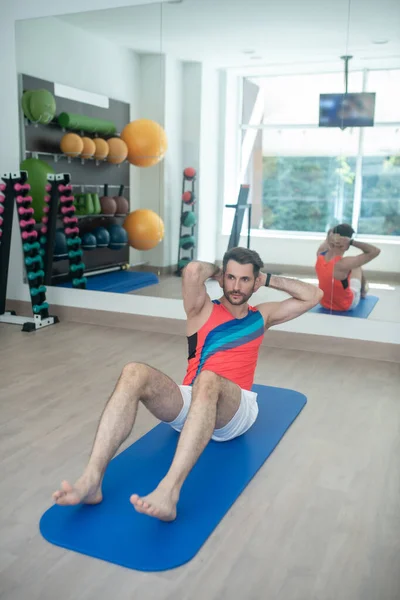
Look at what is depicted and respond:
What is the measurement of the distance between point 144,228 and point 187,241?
1.27ft

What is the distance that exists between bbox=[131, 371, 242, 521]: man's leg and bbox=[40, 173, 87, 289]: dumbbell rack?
9.63 ft

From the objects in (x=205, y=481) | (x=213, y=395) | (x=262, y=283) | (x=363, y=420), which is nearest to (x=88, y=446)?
(x=205, y=481)

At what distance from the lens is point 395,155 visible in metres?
3.54

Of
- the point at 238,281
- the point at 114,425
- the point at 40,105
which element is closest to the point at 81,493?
the point at 114,425

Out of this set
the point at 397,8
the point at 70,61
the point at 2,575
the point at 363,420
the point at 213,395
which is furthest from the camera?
the point at 70,61

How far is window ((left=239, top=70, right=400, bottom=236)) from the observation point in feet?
11.6

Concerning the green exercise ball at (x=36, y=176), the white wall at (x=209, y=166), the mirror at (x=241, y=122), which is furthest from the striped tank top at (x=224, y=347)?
the green exercise ball at (x=36, y=176)

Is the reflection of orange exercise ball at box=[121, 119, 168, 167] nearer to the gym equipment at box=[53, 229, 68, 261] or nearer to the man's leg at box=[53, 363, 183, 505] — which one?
the gym equipment at box=[53, 229, 68, 261]

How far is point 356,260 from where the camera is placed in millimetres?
3750

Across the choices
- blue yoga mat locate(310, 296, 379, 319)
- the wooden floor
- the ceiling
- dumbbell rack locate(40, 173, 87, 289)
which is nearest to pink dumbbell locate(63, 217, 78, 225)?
dumbbell rack locate(40, 173, 87, 289)

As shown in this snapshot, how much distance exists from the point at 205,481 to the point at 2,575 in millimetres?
742

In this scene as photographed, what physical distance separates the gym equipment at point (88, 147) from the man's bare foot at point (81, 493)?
3.24 meters

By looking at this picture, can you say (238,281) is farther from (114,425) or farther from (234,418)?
(114,425)

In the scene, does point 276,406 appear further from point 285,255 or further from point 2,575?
point 2,575
